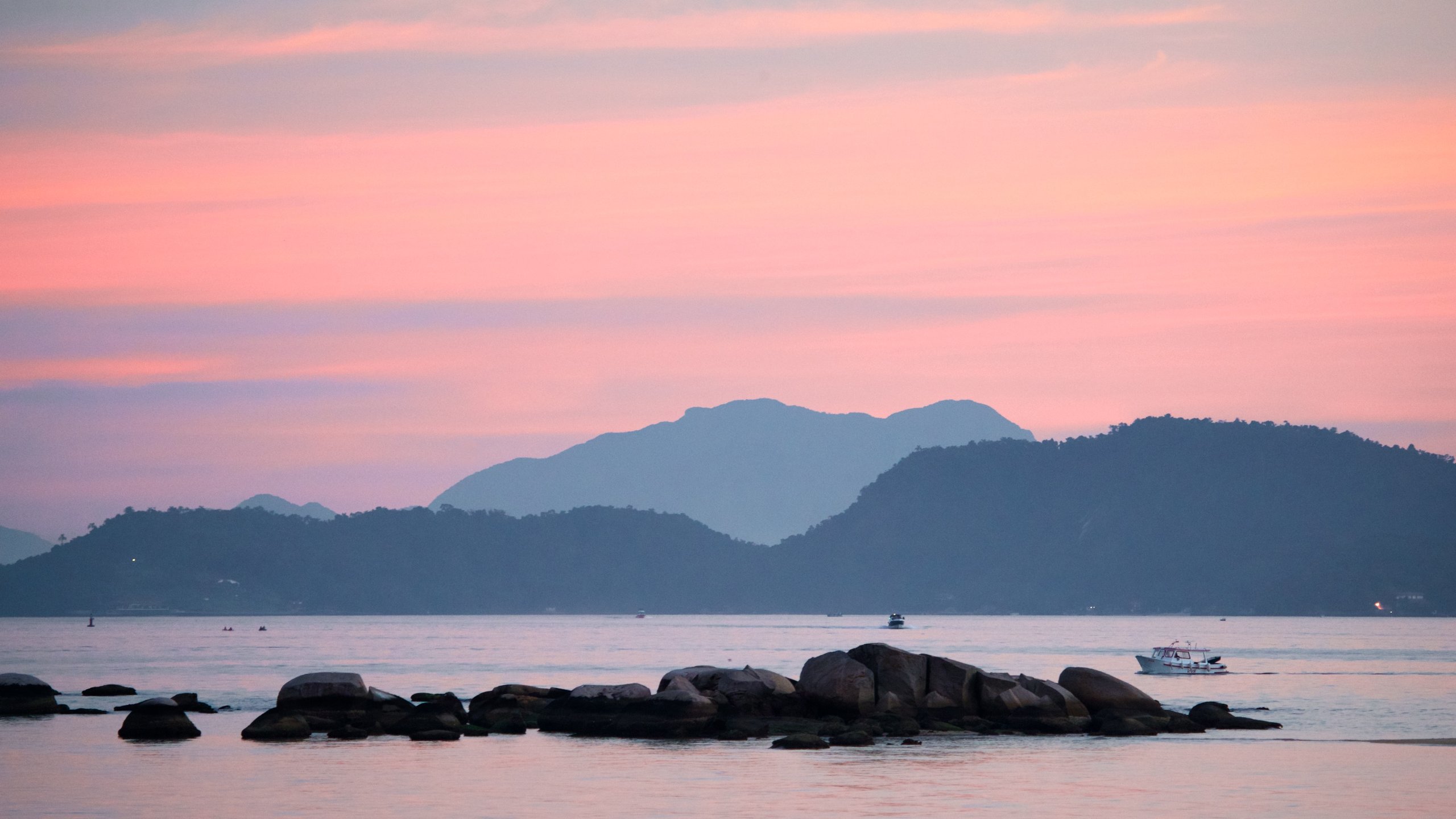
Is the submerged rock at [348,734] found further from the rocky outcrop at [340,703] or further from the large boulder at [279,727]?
the rocky outcrop at [340,703]

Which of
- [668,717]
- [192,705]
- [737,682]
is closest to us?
[668,717]

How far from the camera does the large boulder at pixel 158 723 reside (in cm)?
5109

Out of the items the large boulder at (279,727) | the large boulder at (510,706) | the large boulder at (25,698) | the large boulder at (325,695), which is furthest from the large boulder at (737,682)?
the large boulder at (25,698)

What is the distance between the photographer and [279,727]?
2012 inches

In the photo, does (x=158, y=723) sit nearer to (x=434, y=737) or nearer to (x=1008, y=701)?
(x=434, y=737)

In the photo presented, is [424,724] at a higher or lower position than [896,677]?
lower

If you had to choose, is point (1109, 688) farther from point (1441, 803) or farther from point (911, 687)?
point (1441, 803)

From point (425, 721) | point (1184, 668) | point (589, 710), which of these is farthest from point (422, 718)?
point (1184, 668)

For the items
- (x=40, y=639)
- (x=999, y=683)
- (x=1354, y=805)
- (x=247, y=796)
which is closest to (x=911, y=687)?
(x=999, y=683)

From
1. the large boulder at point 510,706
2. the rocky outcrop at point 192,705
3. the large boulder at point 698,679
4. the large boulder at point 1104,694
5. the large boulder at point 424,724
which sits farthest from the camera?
the rocky outcrop at point 192,705

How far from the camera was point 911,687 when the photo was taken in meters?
55.7

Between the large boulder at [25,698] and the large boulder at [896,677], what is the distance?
2954 centimetres

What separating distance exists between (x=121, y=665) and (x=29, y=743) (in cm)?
6408

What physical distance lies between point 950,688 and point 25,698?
110ft
